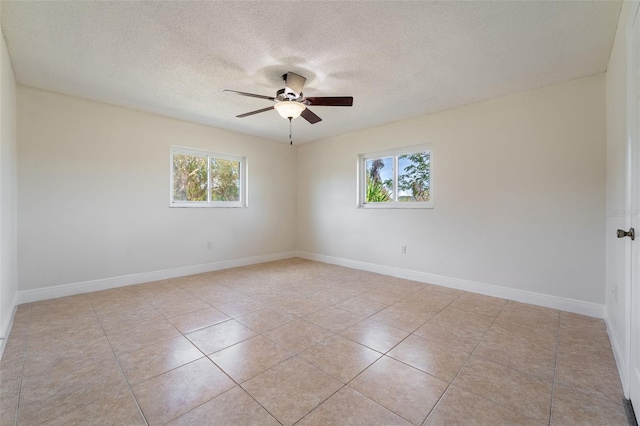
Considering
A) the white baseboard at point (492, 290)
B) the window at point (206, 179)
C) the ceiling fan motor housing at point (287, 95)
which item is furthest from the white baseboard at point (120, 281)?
the ceiling fan motor housing at point (287, 95)

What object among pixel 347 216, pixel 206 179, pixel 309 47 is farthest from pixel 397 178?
pixel 206 179

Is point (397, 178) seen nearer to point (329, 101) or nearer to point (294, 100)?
point (329, 101)

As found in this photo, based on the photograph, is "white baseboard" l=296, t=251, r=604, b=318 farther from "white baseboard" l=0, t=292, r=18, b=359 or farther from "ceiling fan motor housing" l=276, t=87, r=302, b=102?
"white baseboard" l=0, t=292, r=18, b=359

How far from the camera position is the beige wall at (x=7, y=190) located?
2.18 m

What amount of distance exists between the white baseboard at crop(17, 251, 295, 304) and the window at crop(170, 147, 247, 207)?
1.00 metres

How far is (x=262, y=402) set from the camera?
150 cm

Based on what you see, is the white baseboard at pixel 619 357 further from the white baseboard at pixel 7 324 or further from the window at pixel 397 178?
the white baseboard at pixel 7 324

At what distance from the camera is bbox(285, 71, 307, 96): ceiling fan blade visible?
2.66 meters

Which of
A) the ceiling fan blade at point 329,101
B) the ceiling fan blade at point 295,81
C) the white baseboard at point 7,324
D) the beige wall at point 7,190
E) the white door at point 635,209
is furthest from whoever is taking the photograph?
the ceiling fan blade at point 295,81

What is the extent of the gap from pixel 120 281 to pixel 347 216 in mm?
3503

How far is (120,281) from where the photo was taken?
362 cm

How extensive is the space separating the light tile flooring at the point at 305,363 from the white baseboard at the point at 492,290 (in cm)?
13

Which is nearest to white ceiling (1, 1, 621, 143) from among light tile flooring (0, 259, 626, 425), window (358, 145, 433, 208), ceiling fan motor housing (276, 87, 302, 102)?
ceiling fan motor housing (276, 87, 302, 102)

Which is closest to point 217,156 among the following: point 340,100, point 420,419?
point 340,100
